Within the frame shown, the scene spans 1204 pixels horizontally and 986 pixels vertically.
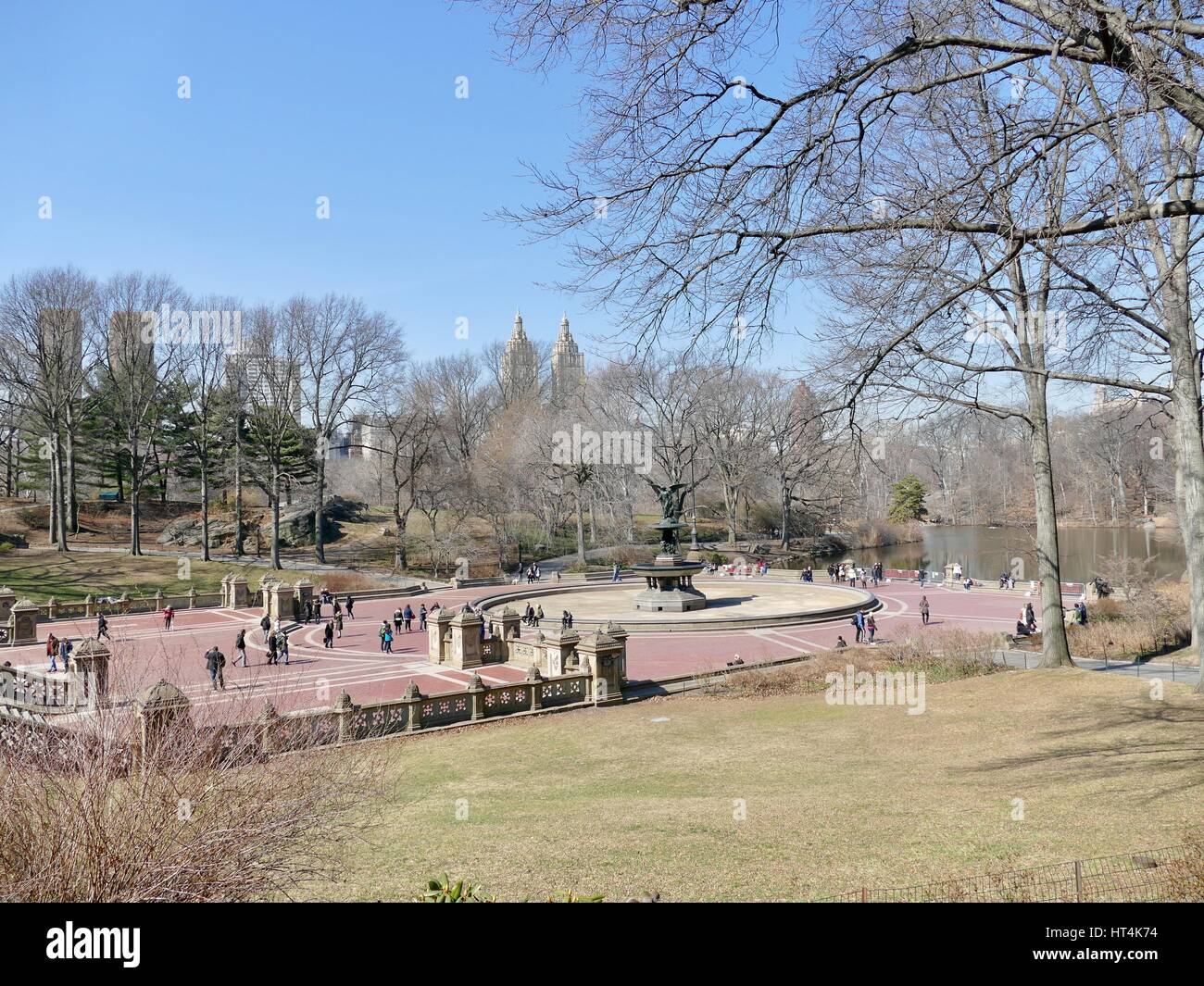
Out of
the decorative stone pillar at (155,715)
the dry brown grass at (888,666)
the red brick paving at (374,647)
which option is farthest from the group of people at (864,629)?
the decorative stone pillar at (155,715)

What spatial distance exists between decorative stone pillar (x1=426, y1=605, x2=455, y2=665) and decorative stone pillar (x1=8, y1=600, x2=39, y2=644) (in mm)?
17635

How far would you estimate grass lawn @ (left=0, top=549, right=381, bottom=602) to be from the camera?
139 ft

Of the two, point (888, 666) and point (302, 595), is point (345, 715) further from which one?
point (302, 595)

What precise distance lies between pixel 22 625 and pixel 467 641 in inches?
791

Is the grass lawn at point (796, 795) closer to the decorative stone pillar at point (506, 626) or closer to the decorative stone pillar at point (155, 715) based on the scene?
the decorative stone pillar at point (155, 715)

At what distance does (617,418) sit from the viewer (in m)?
63.8

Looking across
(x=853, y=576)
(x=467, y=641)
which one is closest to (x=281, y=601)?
(x=467, y=641)

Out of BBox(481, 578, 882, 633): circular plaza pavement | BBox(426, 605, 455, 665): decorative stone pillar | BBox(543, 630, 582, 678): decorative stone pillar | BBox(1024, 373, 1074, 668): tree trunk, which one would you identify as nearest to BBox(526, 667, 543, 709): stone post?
BBox(543, 630, 582, 678): decorative stone pillar

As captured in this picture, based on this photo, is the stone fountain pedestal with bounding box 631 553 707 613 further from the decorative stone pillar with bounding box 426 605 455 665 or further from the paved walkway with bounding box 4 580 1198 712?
the decorative stone pillar with bounding box 426 605 455 665

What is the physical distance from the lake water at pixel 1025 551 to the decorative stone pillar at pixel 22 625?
1947 inches
